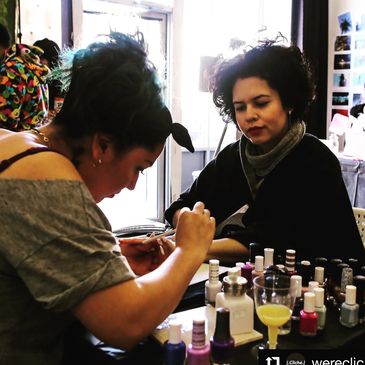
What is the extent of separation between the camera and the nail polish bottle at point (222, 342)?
2.62ft

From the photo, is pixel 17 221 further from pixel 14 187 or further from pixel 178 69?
pixel 178 69

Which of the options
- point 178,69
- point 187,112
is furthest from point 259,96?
point 187,112

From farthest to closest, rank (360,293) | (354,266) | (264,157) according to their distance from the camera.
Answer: (264,157) < (354,266) < (360,293)

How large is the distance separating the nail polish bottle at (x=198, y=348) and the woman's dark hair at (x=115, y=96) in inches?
12.9

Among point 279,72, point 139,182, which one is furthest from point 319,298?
point 139,182

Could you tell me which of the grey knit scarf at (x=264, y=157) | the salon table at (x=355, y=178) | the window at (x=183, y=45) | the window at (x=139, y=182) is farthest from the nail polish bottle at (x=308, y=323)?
the window at (x=183, y=45)

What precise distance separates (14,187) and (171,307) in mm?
313

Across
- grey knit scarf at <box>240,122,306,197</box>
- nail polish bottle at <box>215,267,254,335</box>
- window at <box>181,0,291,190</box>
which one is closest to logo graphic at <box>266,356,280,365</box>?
nail polish bottle at <box>215,267,254,335</box>

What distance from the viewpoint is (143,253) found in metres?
1.21

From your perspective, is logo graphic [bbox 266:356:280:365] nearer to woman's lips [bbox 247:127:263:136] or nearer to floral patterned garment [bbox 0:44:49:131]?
woman's lips [bbox 247:127:263:136]

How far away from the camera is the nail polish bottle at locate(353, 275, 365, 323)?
99 centimetres

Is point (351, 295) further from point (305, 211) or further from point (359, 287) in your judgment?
point (305, 211)

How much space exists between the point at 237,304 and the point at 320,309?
0.58ft

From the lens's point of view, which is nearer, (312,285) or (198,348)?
(198,348)
